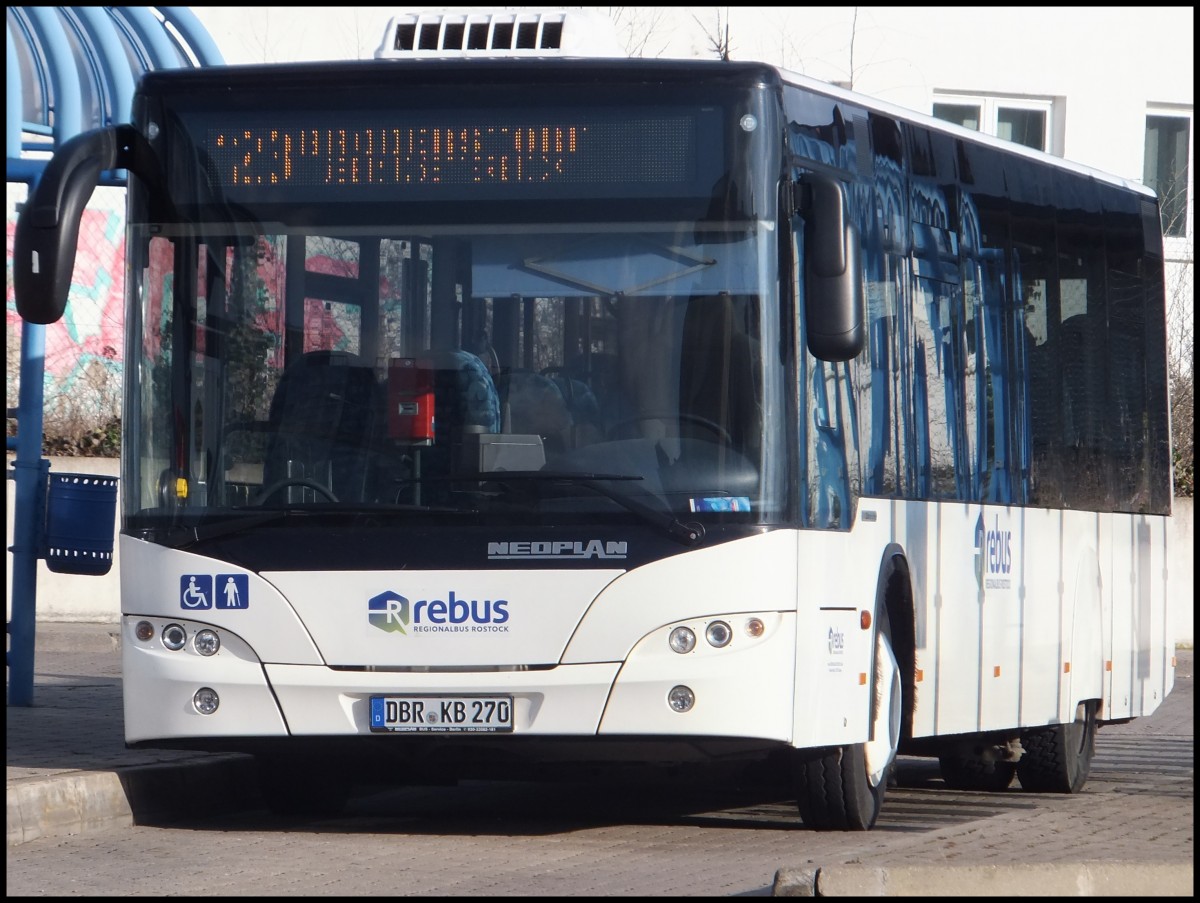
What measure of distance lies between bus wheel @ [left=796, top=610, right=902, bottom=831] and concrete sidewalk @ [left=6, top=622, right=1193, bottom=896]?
73 cm

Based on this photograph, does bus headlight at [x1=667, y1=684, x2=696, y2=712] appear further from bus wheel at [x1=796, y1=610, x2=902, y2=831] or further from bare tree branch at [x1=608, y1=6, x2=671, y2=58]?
bare tree branch at [x1=608, y1=6, x2=671, y2=58]

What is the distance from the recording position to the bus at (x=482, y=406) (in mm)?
8656

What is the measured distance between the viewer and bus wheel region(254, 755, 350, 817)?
10.2 meters

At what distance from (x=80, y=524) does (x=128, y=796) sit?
3625 mm

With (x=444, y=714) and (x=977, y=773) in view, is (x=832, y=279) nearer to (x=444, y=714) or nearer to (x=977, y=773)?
(x=444, y=714)

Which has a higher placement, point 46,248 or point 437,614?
point 46,248

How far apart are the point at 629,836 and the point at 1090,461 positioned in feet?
14.4

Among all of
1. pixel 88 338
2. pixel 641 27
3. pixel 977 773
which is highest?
pixel 641 27

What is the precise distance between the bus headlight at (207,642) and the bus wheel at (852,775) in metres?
2.39

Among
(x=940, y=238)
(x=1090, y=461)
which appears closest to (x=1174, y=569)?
(x=1090, y=461)

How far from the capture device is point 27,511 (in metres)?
13.3

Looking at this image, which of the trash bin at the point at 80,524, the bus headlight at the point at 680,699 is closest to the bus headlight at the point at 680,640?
the bus headlight at the point at 680,699

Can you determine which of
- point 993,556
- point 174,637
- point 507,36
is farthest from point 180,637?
point 993,556

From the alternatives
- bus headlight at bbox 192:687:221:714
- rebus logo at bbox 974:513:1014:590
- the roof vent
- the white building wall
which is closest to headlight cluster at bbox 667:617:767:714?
bus headlight at bbox 192:687:221:714
